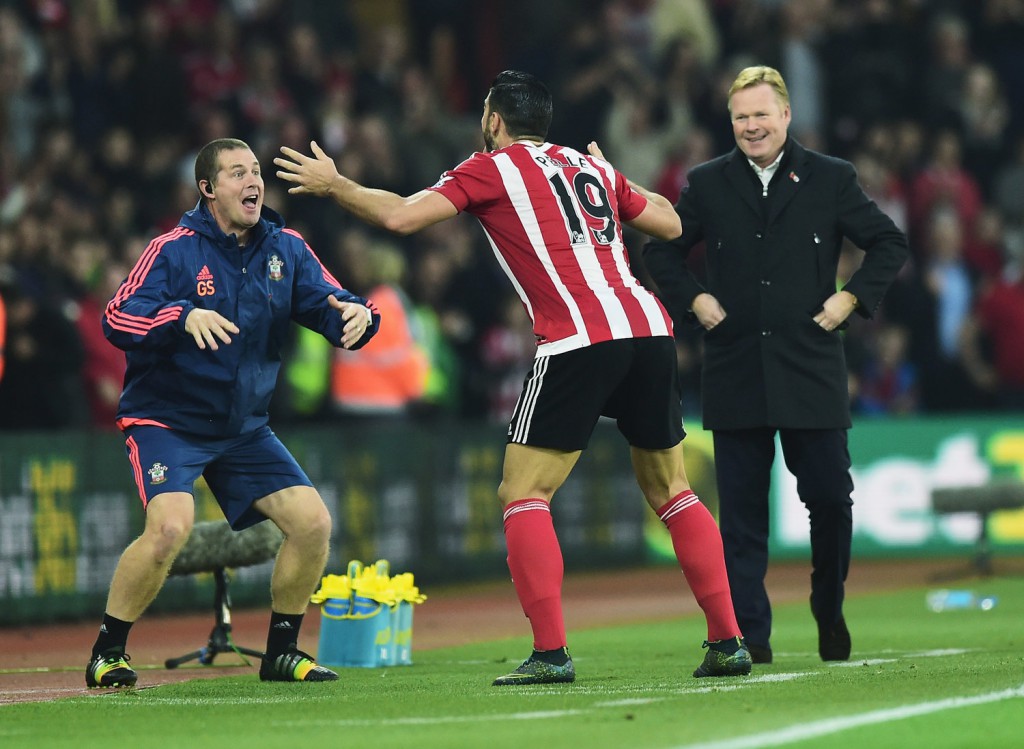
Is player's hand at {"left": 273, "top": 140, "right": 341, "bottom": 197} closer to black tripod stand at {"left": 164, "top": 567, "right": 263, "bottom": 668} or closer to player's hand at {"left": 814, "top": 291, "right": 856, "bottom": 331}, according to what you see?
player's hand at {"left": 814, "top": 291, "right": 856, "bottom": 331}

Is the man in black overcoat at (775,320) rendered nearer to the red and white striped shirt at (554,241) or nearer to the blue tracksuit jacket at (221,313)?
the red and white striped shirt at (554,241)

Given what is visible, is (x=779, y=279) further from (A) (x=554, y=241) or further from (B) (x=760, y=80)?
(A) (x=554, y=241)

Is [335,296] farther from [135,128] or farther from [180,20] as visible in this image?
[180,20]

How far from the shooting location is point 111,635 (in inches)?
313

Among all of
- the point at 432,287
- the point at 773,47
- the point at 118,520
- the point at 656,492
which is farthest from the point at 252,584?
the point at 773,47

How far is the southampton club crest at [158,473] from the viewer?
7.94 metres

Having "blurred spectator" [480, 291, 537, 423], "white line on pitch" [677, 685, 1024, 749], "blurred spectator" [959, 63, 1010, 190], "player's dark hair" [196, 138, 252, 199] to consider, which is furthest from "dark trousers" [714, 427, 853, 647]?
"blurred spectator" [959, 63, 1010, 190]

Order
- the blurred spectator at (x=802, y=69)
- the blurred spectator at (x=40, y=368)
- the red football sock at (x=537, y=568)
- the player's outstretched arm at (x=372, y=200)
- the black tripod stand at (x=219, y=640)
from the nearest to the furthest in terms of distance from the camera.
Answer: the player's outstretched arm at (x=372, y=200) < the red football sock at (x=537, y=568) < the black tripod stand at (x=219, y=640) < the blurred spectator at (x=40, y=368) < the blurred spectator at (x=802, y=69)

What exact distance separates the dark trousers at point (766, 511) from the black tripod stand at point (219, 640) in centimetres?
241

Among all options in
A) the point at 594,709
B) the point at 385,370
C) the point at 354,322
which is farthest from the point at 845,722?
the point at 385,370

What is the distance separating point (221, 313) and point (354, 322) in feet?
1.85

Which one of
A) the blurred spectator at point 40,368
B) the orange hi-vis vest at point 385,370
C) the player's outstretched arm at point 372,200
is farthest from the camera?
the orange hi-vis vest at point 385,370

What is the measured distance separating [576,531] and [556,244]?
409 inches

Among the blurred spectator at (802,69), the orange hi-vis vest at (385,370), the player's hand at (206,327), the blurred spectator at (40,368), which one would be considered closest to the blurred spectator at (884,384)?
the blurred spectator at (802,69)
